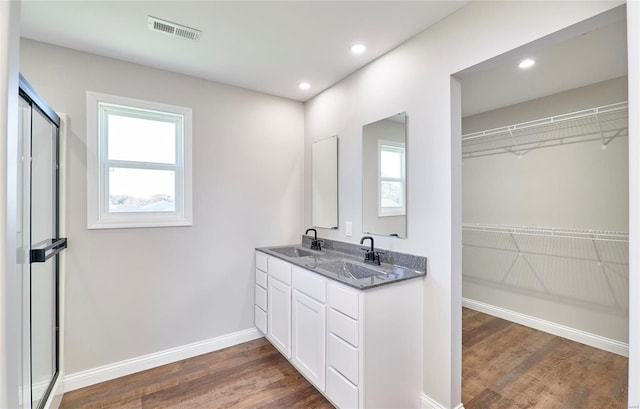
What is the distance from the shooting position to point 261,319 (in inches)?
117

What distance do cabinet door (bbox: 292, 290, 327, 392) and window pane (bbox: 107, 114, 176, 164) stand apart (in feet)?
5.94

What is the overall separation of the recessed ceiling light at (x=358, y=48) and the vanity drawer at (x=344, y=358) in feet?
7.14

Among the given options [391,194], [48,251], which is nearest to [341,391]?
[391,194]

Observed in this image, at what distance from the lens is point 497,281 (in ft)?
11.9

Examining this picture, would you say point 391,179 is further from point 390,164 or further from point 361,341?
point 361,341

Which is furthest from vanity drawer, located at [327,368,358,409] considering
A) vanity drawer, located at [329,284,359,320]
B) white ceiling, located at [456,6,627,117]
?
white ceiling, located at [456,6,627,117]

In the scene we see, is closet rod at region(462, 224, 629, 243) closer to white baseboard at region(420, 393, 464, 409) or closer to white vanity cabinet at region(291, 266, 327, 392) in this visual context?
white baseboard at region(420, 393, 464, 409)

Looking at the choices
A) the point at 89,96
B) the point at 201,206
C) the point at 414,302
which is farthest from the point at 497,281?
the point at 89,96

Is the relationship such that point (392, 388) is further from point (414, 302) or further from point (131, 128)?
point (131, 128)

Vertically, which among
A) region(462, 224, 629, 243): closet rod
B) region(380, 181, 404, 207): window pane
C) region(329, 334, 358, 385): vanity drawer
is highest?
region(380, 181, 404, 207): window pane

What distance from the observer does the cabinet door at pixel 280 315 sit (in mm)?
2494

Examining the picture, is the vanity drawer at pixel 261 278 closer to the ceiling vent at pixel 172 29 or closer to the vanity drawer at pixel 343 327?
the vanity drawer at pixel 343 327

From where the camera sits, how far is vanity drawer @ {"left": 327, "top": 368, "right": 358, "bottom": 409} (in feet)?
5.87
